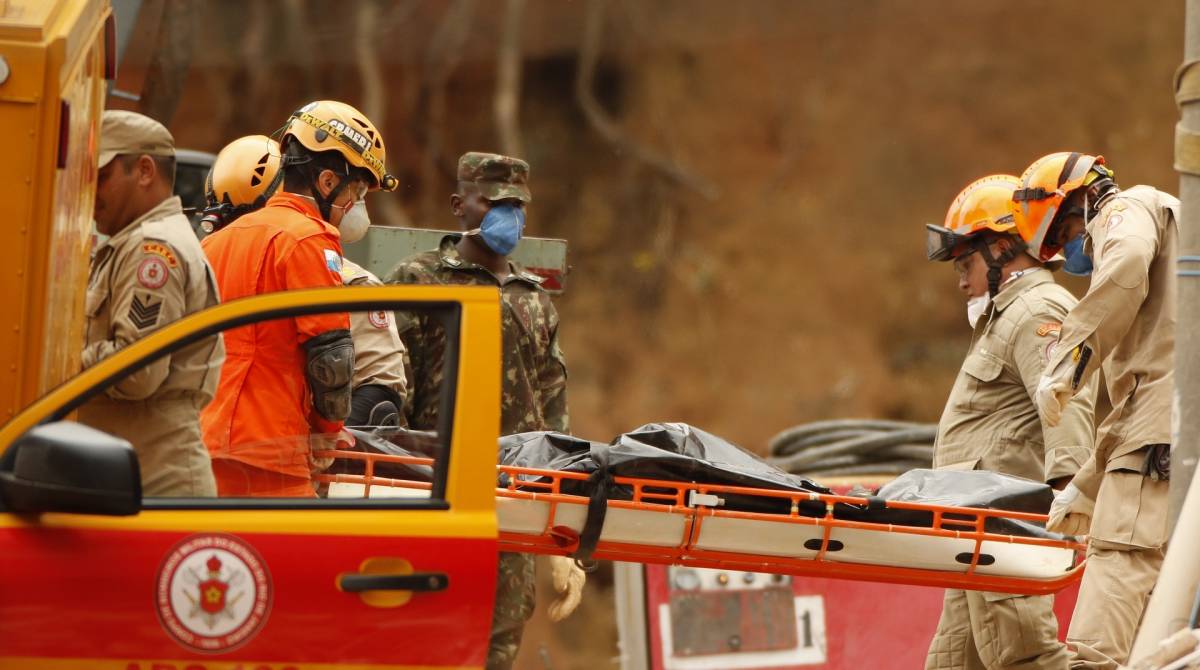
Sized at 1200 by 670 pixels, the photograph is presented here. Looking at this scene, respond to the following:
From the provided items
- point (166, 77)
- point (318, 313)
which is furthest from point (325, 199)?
point (166, 77)

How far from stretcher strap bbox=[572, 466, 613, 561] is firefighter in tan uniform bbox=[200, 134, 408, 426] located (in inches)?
42.6

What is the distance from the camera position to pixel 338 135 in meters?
5.66

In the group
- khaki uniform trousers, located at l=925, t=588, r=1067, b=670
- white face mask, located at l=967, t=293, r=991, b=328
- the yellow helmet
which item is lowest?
khaki uniform trousers, located at l=925, t=588, r=1067, b=670

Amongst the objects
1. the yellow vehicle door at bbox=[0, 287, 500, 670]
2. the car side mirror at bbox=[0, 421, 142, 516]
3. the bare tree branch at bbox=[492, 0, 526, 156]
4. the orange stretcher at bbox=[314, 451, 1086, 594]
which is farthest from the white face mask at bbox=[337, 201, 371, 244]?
the bare tree branch at bbox=[492, 0, 526, 156]

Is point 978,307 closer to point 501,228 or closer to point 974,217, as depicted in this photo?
point 974,217

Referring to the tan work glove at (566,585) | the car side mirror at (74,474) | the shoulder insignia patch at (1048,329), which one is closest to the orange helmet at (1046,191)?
the shoulder insignia patch at (1048,329)

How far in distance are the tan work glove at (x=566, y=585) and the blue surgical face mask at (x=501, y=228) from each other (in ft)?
5.22

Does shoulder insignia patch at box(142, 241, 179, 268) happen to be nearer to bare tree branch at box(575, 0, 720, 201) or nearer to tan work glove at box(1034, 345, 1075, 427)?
tan work glove at box(1034, 345, 1075, 427)

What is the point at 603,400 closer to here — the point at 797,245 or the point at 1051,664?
the point at 797,245

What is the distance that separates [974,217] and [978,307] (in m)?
0.39

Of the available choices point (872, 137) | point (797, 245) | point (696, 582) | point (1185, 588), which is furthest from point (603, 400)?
point (1185, 588)

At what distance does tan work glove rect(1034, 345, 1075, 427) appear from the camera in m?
5.61

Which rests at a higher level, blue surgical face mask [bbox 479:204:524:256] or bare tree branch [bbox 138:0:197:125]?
bare tree branch [bbox 138:0:197:125]

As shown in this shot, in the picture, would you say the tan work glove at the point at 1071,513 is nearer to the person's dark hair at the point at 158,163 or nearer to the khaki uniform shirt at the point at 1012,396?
the khaki uniform shirt at the point at 1012,396
